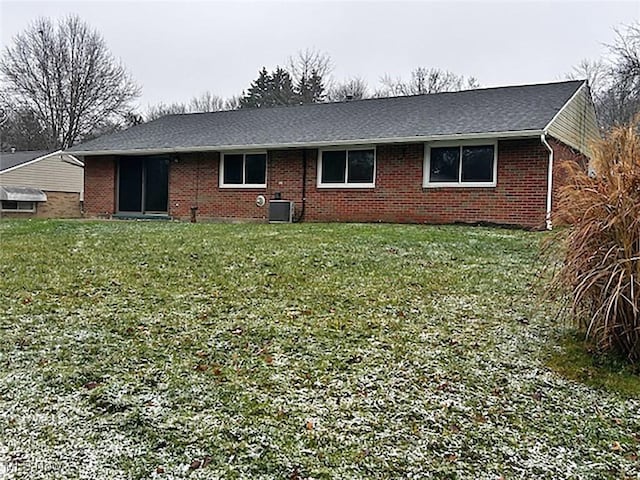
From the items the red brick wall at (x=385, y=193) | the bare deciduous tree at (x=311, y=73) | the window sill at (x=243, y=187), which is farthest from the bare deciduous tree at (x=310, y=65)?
the window sill at (x=243, y=187)

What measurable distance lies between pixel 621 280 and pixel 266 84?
39.2 m

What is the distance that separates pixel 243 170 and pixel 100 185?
5.19m

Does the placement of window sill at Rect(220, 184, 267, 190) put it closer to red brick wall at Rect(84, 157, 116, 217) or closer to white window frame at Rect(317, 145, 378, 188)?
white window frame at Rect(317, 145, 378, 188)

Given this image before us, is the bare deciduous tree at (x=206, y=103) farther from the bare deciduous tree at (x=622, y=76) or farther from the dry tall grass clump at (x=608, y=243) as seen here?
the dry tall grass clump at (x=608, y=243)

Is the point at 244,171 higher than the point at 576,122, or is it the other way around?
the point at 576,122

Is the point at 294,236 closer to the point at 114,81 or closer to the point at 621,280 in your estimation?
the point at 621,280

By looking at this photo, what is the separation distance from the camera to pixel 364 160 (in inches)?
521

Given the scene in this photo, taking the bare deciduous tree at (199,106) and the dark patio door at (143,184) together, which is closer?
the dark patio door at (143,184)

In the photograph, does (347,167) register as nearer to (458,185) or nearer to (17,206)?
(458,185)

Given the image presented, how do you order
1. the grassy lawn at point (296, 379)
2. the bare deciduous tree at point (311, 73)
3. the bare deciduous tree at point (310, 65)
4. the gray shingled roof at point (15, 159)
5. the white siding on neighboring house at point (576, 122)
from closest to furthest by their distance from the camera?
the grassy lawn at point (296, 379)
the white siding on neighboring house at point (576, 122)
the gray shingled roof at point (15, 159)
the bare deciduous tree at point (311, 73)
the bare deciduous tree at point (310, 65)

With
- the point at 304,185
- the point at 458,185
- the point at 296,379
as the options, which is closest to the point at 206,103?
the point at 304,185

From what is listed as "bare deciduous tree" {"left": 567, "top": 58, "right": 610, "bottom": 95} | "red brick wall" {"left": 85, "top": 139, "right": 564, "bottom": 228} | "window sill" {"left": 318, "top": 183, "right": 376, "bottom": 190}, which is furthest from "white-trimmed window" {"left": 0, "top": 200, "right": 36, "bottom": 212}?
"bare deciduous tree" {"left": 567, "top": 58, "right": 610, "bottom": 95}

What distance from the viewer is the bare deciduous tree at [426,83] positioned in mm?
36537

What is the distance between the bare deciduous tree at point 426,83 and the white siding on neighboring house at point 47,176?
68.2 ft
